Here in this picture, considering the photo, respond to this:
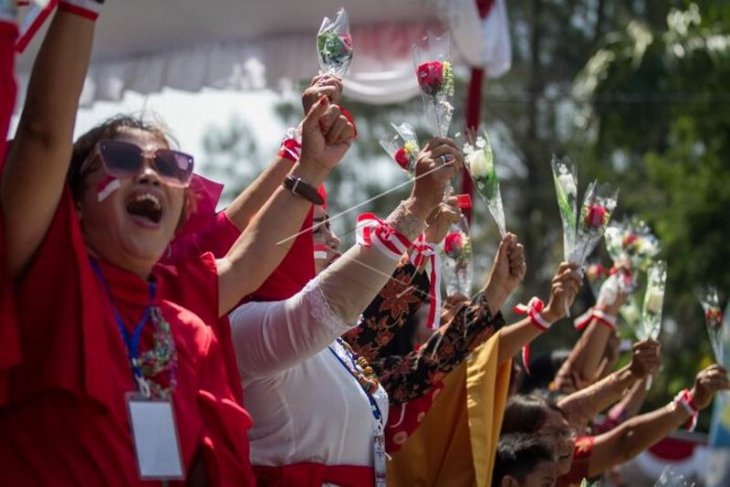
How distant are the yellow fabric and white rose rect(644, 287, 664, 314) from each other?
123cm

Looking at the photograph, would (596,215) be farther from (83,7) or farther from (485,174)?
(83,7)

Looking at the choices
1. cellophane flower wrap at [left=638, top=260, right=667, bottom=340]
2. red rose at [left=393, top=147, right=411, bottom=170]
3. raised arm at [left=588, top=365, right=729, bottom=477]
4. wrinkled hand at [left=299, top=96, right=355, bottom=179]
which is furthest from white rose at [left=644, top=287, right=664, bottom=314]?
wrinkled hand at [left=299, top=96, right=355, bottom=179]

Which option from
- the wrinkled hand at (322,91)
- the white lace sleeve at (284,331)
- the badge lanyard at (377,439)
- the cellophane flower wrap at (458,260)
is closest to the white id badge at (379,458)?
the badge lanyard at (377,439)

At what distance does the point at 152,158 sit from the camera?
9.12ft

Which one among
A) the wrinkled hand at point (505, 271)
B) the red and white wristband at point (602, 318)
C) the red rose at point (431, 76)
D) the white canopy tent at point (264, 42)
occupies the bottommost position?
the red and white wristband at point (602, 318)

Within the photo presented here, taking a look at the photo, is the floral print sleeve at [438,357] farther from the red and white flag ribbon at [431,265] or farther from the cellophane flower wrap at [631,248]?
the cellophane flower wrap at [631,248]

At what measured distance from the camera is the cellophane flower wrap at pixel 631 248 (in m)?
5.66

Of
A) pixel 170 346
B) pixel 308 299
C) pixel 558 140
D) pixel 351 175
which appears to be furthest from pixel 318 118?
pixel 351 175

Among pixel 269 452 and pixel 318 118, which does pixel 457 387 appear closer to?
pixel 269 452

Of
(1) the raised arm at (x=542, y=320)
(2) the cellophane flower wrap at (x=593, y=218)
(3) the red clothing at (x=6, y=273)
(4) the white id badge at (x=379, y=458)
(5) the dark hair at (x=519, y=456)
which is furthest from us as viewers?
(2) the cellophane flower wrap at (x=593, y=218)

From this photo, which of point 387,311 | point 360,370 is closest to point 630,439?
point 387,311

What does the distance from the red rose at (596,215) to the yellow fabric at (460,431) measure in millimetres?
614

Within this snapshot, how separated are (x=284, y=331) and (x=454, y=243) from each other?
1.72 m

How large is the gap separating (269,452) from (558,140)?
19.2 meters
